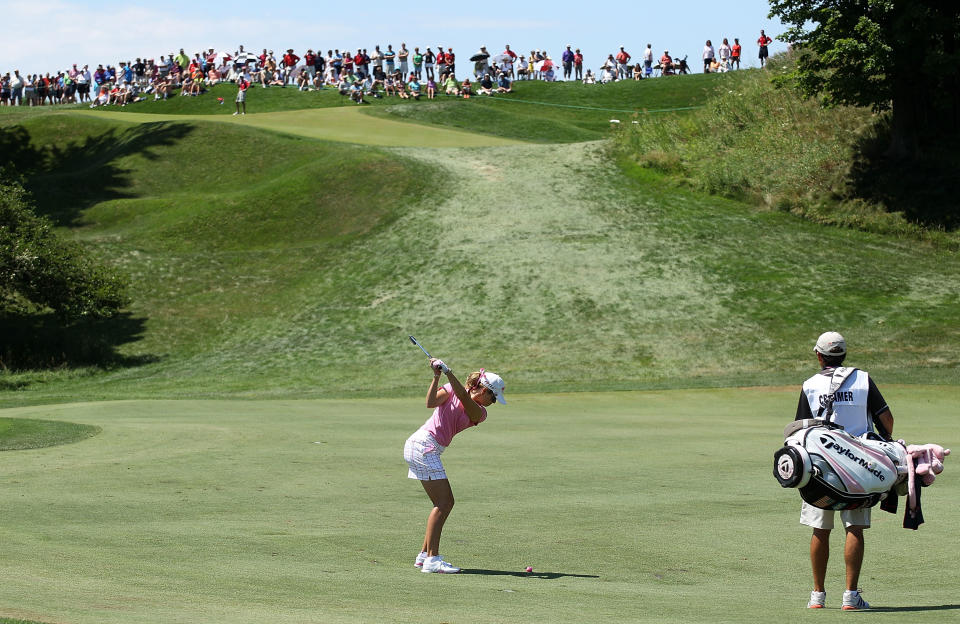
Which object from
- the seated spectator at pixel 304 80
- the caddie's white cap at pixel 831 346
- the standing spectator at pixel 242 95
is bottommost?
the caddie's white cap at pixel 831 346

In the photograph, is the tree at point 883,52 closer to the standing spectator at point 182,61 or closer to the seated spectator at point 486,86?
the seated spectator at point 486,86

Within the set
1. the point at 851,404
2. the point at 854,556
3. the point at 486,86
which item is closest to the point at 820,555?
the point at 854,556

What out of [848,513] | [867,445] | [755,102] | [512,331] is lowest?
[512,331]

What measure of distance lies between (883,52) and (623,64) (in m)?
43.7

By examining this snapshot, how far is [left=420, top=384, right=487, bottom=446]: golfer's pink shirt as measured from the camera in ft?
33.2

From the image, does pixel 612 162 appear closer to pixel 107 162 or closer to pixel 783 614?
pixel 107 162

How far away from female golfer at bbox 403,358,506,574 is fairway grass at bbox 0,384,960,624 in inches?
11.1

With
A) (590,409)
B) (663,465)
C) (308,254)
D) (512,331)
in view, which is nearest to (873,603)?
(663,465)

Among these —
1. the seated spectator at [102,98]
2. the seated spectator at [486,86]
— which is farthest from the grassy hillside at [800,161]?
the seated spectator at [102,98]

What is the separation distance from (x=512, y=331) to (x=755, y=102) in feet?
67.0

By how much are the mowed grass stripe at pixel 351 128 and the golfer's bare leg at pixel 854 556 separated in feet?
159

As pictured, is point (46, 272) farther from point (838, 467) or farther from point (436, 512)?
point (838, 467)

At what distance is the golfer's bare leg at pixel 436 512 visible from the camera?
10.0m

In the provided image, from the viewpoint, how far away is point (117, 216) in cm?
4975
